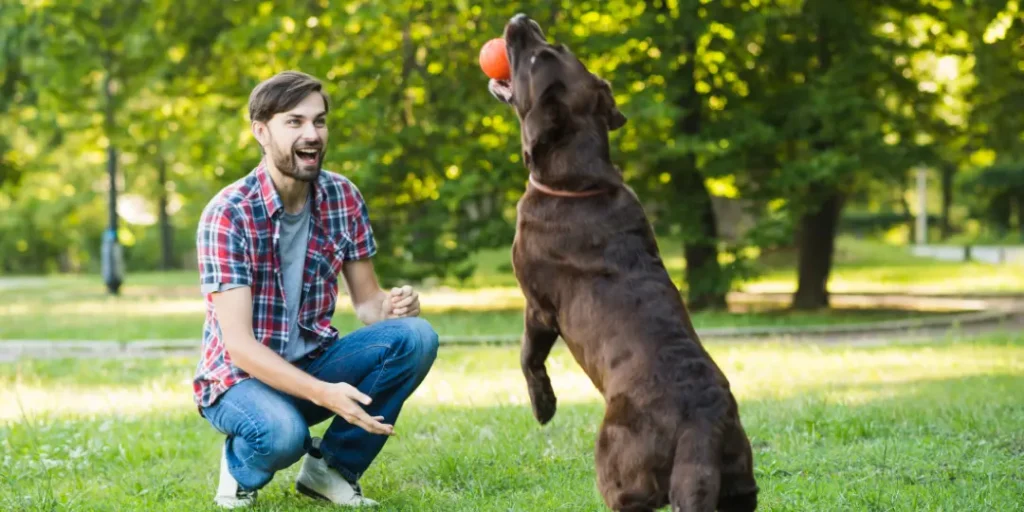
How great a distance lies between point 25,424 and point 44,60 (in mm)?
12379

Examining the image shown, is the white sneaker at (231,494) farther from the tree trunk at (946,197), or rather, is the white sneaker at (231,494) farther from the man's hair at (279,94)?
the tree trunk at (946,197)

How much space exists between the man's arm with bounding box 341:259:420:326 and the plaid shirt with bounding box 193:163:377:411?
0.07 metres

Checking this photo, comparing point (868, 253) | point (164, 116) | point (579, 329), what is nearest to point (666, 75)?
point (164, 116)

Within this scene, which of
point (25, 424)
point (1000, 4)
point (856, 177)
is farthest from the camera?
point (856, 177)

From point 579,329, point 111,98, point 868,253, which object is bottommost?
point 868,253

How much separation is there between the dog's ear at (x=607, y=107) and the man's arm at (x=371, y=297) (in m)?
1.38

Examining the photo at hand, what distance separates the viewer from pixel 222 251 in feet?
15.3

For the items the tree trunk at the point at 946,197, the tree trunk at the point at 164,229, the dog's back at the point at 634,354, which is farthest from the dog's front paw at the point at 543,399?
the tree trunk at the point at 946,197

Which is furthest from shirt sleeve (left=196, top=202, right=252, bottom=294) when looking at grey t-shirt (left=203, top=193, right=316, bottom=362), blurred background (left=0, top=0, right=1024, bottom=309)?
blurred background (left=0, top=0, right=1024, bottom=309)

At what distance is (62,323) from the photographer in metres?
15.2

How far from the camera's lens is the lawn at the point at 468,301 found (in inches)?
550

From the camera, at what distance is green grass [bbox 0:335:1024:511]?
5.02 meters

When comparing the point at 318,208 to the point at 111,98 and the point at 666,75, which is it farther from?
the point at 111,98

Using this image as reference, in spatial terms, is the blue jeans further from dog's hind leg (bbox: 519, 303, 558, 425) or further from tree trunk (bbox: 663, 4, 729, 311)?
tree trunk (bbox: 663, 4, 729, 311)
